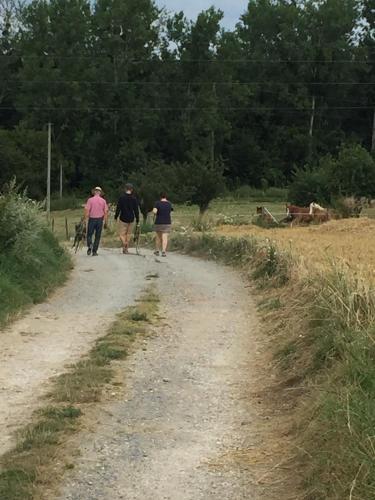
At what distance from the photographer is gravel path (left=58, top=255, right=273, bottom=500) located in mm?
4395

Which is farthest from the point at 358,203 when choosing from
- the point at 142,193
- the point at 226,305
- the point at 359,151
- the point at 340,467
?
the point at 340,467

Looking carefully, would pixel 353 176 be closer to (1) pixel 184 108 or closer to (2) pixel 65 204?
(2) pixel 65 204

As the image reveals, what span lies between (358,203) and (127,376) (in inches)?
1261

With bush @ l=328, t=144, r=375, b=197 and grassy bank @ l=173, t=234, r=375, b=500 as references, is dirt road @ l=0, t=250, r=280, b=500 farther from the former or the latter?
bush @ l=328, t=144, r=375, b=197

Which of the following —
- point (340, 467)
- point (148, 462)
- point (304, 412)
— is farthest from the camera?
point (304, 412)

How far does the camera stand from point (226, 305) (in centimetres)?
1118

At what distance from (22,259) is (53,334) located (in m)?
4.13

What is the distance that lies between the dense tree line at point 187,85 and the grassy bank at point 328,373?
2621 inches

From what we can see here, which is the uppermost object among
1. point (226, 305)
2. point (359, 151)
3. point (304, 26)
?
point (304, 26)

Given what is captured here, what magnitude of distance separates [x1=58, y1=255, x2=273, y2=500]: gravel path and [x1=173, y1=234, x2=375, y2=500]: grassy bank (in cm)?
34

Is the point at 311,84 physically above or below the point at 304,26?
below

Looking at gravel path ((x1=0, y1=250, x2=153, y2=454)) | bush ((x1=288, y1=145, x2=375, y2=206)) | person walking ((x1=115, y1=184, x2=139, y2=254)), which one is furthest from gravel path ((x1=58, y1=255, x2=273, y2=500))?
bush ((x1=288, y1=145, x2=375, y2=206))

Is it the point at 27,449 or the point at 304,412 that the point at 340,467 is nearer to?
the point at 304,412

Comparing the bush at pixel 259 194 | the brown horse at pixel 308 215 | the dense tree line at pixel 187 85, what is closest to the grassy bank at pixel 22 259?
the brown horse at pixel 308 215
